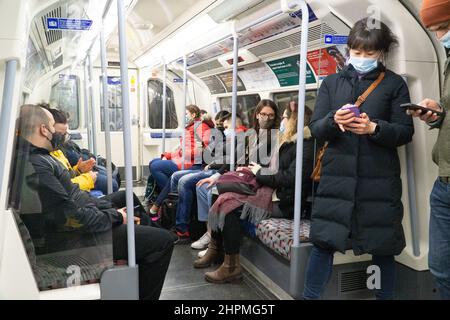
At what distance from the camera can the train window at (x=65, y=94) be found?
84.9 inches

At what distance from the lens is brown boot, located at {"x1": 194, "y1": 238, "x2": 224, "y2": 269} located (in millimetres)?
3457

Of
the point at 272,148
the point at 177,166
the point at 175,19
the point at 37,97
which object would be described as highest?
the point at 175,19

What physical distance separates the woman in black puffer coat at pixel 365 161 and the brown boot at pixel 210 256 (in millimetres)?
1466

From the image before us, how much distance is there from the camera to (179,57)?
5.95 m

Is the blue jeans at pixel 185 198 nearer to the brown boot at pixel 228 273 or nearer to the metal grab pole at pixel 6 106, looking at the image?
the brown boot at pixel 228 273

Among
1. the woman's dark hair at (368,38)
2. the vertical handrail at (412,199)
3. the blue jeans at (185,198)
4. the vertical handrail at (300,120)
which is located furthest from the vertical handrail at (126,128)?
the blue jeans at (185,198)

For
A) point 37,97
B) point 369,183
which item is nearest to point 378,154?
point 369,183

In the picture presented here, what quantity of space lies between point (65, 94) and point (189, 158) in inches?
109

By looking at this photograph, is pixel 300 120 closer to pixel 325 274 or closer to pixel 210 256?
pixel 325 274

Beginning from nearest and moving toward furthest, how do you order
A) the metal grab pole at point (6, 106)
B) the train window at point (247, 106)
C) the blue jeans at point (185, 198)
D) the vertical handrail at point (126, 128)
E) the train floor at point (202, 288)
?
the metal grab pole at point (6, 106) < the vertical handrail at point (126, 128) < the train floor at point (202, 288) < the blue jeans at point (185, 198) < the train window at point (247, 106)

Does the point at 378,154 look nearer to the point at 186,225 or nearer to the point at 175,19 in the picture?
the point at 186,225

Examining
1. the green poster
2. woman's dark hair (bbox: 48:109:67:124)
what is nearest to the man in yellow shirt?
woman's dark hair (bbox: 48:109:67:124)

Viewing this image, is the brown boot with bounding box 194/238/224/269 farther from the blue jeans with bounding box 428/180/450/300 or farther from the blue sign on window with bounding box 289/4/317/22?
the blue sign on window with bounding box 289/4/317/22
